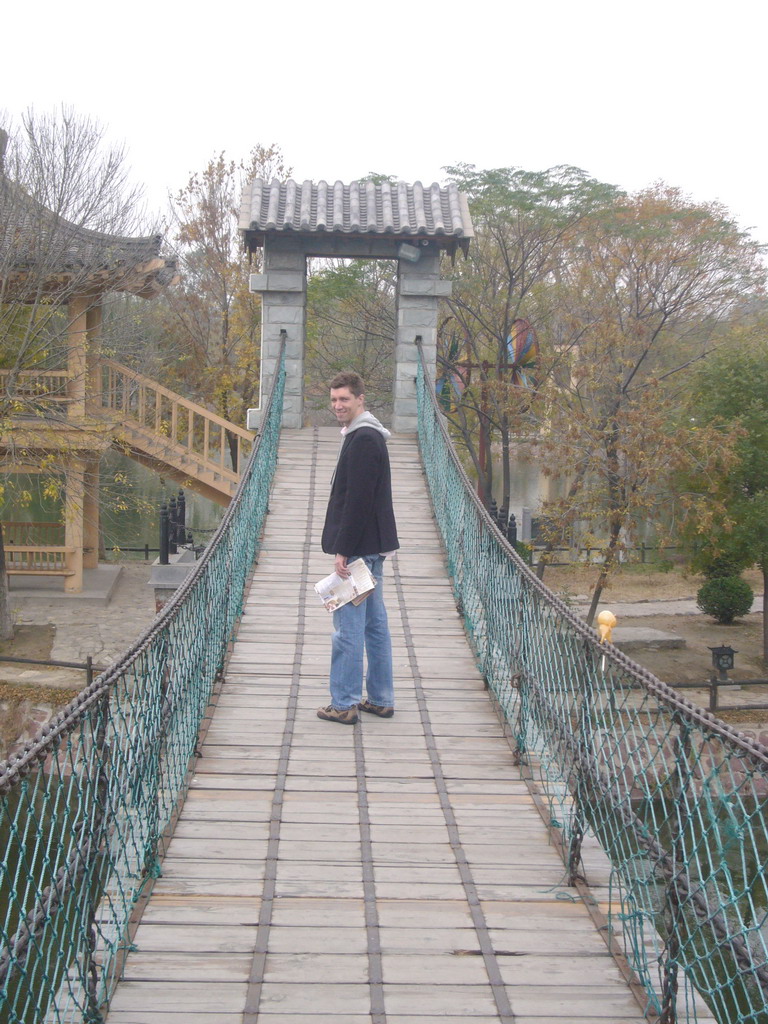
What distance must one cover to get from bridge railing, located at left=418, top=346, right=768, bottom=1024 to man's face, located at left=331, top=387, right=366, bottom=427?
43.5 inches

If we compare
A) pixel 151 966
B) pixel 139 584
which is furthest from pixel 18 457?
pixel 151 966

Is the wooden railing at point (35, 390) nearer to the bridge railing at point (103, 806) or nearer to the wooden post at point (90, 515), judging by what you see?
the wooden post at point (90, 515)

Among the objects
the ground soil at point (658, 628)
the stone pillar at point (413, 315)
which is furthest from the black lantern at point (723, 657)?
the stone pillar at point (413, 315)

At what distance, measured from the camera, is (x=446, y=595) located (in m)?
7.28

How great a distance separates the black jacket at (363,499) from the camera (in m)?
5.11

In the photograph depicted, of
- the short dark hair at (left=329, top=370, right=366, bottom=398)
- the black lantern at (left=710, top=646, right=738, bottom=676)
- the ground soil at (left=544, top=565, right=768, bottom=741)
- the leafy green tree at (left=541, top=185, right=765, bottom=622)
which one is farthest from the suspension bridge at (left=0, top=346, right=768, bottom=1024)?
the leafy green tree at (left=541, top=185, right=765, bottom=622)

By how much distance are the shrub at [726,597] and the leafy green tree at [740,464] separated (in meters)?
1.19

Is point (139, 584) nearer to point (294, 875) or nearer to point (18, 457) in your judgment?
point (18, 457)

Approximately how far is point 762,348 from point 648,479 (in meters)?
2.66

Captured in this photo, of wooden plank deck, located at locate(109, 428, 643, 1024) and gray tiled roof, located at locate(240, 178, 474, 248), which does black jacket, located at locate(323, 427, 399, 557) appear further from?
gray tiled roof, located at locate(240, 178, 474, 248)

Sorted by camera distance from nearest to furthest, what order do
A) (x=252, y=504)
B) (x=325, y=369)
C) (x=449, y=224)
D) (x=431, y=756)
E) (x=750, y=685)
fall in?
(x=431, y=756) → (x=252, y=504) → (x=449, y=224) → (x=750, y=685) → (x=325, y=369)

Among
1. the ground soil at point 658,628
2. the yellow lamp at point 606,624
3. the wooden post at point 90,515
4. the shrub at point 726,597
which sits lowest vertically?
the ground soil at point 658,628

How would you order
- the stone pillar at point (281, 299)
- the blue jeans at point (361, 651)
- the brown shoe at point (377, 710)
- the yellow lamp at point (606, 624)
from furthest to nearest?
the stone pillar at point (281, 299), the brown shoe at point (377, 710), the blue jeans at point (361, 651), the yellow lamp at point (606, 624)

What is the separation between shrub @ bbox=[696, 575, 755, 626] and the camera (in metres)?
17.1
